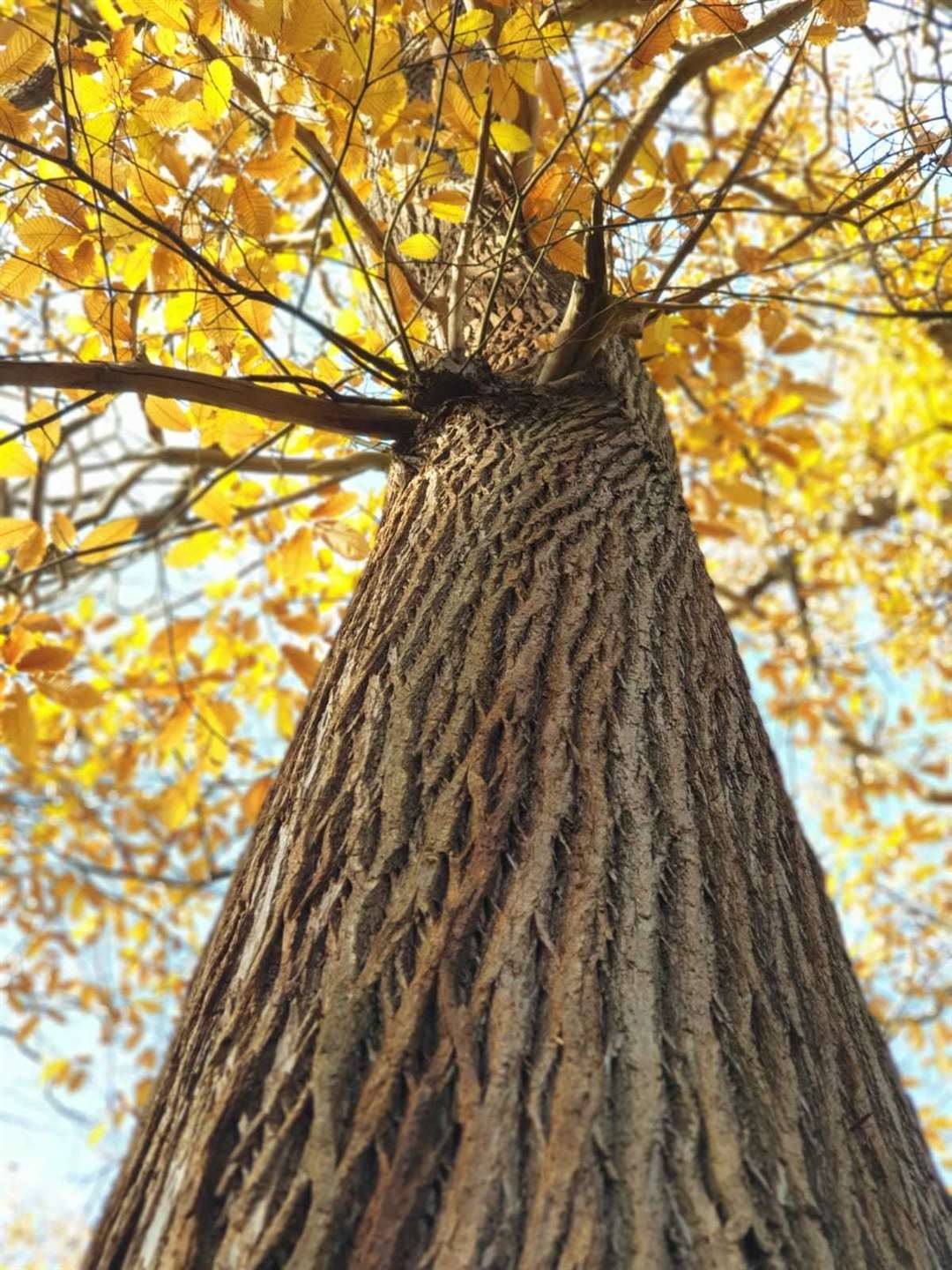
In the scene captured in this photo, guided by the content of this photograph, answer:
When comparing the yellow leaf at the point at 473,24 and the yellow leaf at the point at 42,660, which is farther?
the yellow leaf at the point at 42,660

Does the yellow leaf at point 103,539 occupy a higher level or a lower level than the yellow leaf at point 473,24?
lower

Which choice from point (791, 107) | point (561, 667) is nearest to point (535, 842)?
point (561, 667)

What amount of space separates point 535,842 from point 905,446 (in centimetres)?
649

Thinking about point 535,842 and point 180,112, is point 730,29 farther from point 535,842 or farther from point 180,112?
point 535,842

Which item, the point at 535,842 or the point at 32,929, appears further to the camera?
the point at 32,929

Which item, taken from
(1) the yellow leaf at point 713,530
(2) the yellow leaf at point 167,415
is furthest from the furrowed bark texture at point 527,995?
(1) the yellow leaf at point 713,530

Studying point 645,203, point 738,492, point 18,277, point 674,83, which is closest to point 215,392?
point 18,277

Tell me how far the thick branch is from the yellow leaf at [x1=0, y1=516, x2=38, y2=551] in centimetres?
56

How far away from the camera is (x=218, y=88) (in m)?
1.57

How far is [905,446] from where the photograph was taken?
6.52 m

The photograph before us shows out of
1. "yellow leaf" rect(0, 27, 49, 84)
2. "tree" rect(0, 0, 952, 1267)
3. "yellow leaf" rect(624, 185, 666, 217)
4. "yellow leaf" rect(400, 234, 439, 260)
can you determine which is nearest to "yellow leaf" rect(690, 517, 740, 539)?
"tree" rect(0, 0, 952, 1267)

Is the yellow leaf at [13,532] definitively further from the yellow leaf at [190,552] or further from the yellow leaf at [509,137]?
the yellow leaf at [509,137]

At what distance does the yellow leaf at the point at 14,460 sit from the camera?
1.89 meters

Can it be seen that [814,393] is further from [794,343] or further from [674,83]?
[674,83]
